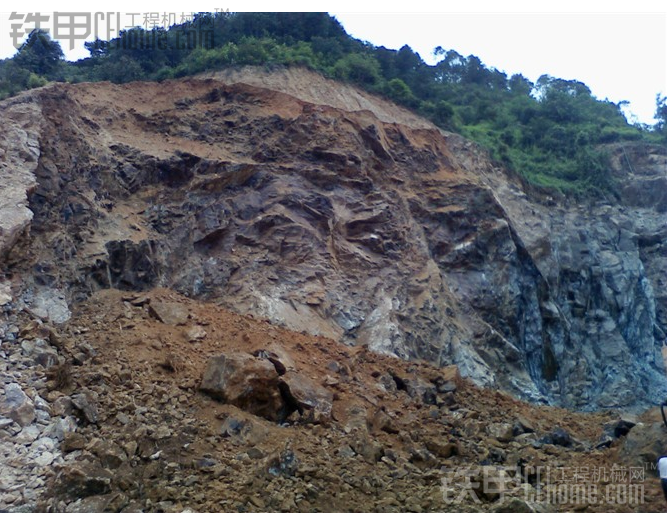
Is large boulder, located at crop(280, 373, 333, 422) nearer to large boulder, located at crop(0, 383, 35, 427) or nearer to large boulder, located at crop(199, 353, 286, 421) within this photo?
large boulder, located at crop(199, 353, 286, 421)

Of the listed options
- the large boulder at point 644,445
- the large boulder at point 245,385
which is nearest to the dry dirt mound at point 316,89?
the large boulder at point 245,385

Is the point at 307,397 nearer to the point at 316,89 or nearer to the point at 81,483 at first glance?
the point at 81,483

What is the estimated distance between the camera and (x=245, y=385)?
948 centimetres

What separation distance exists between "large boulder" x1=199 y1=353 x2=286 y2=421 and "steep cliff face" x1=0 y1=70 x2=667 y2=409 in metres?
2.92

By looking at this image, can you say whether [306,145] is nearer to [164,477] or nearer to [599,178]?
[164,477]

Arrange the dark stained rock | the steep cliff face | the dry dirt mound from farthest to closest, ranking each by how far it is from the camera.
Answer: the dry dirt mound
the steep cliff face
the dark stained rock

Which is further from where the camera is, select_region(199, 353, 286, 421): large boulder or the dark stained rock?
select_region(199, 353, 286, 421): large boulder

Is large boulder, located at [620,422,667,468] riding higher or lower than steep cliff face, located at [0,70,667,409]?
lower

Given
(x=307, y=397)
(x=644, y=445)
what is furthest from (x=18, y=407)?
(x=644, y=445)

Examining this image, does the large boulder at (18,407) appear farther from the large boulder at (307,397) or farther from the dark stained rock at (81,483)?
the large boulder at (307,397)

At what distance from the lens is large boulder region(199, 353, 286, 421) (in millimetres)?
9422

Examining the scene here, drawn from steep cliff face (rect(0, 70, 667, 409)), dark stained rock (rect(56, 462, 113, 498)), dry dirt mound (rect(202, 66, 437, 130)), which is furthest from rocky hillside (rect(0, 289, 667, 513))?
dry dirt mound (rect(202, 66, 437, 130))

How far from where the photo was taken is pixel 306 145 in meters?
16.7

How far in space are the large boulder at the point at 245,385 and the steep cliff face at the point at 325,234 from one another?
292cm
